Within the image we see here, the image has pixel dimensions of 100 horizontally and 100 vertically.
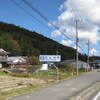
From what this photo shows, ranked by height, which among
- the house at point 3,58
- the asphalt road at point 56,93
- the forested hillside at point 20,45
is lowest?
the asphalt road at point 56,93

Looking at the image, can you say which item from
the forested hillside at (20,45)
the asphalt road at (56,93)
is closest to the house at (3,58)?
the forested hillside at (20,45)

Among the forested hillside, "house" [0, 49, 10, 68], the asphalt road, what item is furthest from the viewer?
the forested hillside

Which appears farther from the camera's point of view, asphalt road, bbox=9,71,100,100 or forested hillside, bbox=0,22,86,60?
forested hillside, bbox=0,22,86,60

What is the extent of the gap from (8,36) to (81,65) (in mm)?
44673

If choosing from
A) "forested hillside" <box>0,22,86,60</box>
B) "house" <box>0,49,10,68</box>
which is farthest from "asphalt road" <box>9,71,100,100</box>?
"forested hillside" <box>0,22,86,60</box>

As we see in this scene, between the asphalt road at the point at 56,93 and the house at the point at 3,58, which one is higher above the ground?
the house at the point at 3,58

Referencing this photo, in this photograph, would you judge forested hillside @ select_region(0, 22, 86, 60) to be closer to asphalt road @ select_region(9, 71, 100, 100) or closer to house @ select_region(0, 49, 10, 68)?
house @ select_region(0, 49, 10, 68)

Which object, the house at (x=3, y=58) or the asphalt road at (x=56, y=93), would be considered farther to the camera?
the house at (x=3, y=58)

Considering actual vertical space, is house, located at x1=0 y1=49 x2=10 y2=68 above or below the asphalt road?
above

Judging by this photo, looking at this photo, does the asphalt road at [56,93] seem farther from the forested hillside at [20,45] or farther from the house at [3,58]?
the forested hillside at [20,45]

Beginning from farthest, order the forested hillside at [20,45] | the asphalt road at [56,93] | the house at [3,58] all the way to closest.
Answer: the forested hillside at [20,45], the house at [3,58], the asphalt road at [56,93]

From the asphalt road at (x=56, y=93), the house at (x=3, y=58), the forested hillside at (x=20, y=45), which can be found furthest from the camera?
the forested hillside at (x=20, y=45)

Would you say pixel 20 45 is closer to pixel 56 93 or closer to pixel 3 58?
pixel 3 58

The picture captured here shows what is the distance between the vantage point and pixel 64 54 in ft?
518
